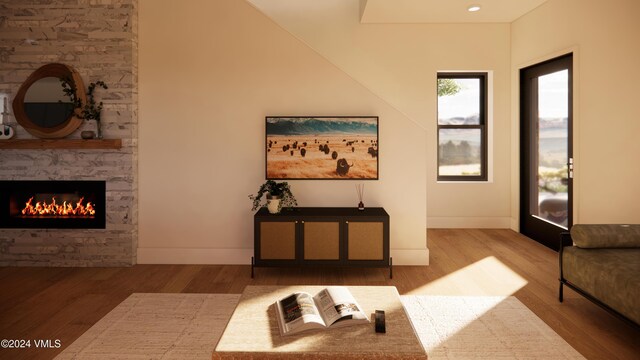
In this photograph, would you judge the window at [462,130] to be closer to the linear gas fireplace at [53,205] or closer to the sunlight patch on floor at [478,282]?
the sunlight patch on floor at [478,282]

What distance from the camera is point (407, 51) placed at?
6090 millimetres

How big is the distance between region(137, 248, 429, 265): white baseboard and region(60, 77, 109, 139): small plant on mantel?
1.37 m

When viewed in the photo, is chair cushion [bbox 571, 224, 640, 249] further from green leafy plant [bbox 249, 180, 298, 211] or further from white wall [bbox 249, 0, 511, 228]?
white wall [bbox 249, 0, 511, 228]

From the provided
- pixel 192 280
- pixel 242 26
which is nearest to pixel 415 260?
pixel 192 280

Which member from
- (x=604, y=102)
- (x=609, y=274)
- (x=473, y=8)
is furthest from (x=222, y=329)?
(x=473, y=8)

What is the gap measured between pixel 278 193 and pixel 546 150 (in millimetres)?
3414

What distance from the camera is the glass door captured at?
4.88m

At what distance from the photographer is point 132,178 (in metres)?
4.55

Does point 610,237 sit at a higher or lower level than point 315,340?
higher

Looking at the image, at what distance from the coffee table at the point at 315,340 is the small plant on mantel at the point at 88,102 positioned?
3115 millimetres

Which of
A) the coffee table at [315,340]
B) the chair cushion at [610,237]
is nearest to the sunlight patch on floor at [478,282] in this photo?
the chair cushion at [610,237]

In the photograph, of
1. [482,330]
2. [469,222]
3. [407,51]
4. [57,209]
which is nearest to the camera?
[482,330]

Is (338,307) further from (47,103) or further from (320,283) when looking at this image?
(47,103)

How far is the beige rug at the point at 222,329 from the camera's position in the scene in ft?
8.72
